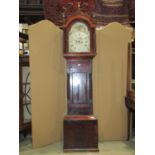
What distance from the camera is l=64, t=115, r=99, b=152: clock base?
10.7ft

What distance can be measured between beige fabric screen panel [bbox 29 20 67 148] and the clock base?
14.9 inches

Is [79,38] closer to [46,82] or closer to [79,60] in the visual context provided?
[79,60]

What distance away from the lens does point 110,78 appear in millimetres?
3684

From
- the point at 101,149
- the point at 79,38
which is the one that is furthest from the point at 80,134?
the point at 79,38

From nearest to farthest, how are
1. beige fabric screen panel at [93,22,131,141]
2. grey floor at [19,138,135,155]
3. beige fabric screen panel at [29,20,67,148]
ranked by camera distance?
grey floor at [19,138,135,155], beige fabric screen panel at [29,20,67,148], beige fabric screen panel at [93,22,131,141]

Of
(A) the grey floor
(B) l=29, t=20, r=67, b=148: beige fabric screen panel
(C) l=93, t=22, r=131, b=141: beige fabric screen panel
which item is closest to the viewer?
(A) the grey floor

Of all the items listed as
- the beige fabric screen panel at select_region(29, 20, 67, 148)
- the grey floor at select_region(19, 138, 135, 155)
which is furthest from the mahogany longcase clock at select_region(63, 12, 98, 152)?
the beige fabric screen panel at select_region(29, 20, 67, 148)

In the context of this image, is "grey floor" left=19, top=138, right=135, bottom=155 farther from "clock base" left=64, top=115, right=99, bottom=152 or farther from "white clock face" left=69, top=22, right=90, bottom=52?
"white clock face" left=69, top=22, right=90, bottom=52

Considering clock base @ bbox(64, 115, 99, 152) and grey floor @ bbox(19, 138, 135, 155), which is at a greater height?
clock base @ bbox(64, 115, 99, 152)

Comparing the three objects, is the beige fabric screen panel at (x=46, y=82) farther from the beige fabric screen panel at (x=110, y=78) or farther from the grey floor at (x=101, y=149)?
the beige fabric screen panel at (x=110, y=78)

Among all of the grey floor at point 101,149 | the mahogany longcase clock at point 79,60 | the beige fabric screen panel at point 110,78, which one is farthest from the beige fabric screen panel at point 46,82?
the beige fabric screen panel at point 110,78

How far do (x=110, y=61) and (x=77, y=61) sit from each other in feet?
2.02

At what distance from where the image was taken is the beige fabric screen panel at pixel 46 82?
3420mm

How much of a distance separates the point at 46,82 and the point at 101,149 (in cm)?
119
